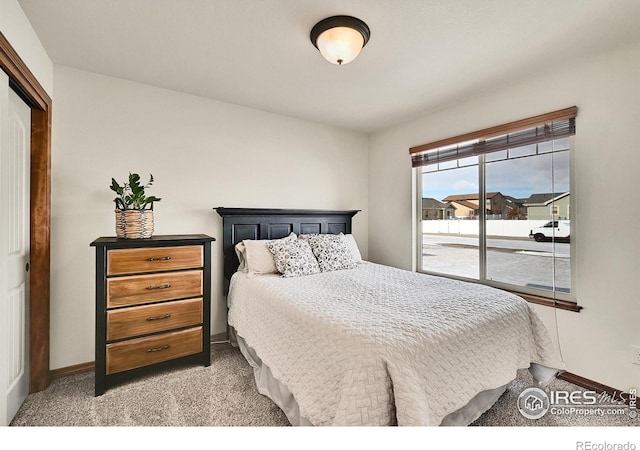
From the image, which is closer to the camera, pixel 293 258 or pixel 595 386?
pixel 595 386

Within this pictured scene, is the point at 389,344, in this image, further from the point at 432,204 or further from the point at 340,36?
the point at 432,204

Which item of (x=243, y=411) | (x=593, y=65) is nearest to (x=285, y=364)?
(x=243, y=411)

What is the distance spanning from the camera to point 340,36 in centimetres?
176

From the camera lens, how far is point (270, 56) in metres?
2.15

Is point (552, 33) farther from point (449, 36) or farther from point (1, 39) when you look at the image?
point (1, 39)

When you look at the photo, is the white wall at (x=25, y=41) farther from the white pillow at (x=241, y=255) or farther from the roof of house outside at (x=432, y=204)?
the roof of house outside at (x=432, y=204)

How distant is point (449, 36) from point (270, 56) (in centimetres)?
122

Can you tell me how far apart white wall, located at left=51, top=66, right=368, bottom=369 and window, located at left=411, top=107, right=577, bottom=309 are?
132 centimetres

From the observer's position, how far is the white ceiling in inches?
65.5

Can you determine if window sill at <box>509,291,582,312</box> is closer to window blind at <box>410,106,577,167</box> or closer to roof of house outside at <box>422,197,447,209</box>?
roof of house outside at <box>422,197,447,209</box>

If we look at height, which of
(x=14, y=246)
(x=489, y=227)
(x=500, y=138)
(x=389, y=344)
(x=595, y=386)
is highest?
(x=500, y=138)

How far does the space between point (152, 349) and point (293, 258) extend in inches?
49.6

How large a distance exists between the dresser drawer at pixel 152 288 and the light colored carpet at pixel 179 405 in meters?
0.60

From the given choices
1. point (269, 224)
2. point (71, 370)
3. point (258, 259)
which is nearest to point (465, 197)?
point (269, 224)
